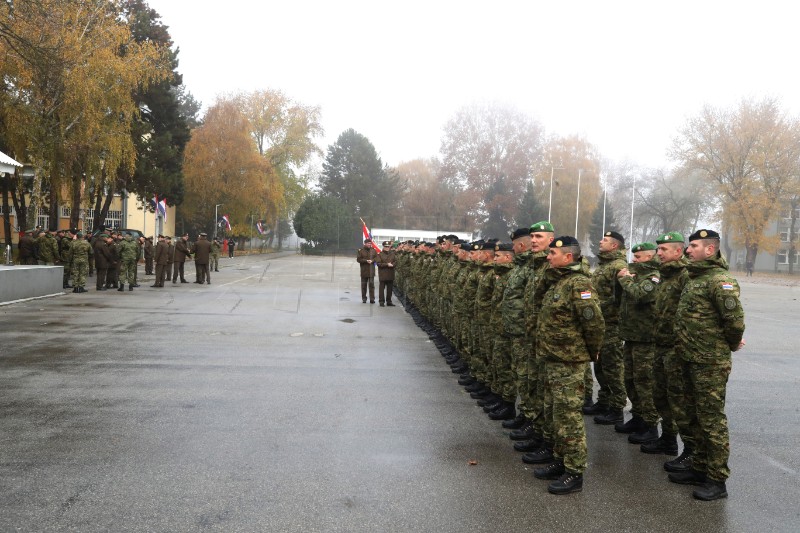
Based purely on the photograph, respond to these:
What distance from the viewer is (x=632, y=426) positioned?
6570mm

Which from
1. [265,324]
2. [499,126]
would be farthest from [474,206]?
[265,324]

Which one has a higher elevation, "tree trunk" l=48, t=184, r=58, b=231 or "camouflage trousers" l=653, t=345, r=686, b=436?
"tree trunk" l=48, t=184, r=58, b=231

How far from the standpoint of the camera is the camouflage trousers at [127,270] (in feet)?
71.2

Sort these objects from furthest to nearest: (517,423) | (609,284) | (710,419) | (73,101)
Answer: (73,101) < (609,284) < (517,423) < (710,419)

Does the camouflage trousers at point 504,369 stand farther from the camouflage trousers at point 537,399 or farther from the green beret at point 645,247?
the green beret at point 645,247

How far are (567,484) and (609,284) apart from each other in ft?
9.41

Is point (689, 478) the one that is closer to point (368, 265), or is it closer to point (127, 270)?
point (368, 265)

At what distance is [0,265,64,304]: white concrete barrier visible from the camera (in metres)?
16.7

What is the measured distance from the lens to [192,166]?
5269 centimetres

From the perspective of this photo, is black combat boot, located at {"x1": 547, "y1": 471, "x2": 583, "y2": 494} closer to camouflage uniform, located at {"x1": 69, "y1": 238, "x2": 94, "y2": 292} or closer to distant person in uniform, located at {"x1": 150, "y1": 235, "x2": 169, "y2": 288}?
camouflage uniform, located at {"x1": 69, "y1": 238, "x2": 94, "y2": 292}

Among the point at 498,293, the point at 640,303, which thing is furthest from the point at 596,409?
the point at 498,293

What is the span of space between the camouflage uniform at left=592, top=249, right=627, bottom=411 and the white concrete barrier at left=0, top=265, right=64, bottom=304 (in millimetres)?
15172

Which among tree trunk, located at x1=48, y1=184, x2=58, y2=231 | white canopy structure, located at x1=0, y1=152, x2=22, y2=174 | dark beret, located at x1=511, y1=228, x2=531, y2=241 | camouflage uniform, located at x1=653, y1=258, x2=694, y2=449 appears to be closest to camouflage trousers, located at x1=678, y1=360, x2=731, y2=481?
camouflage uniform, located at x1=653, y1=258, x2=694, y2=449

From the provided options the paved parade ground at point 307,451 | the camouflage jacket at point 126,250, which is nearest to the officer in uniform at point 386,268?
→ the paved parade ground at point 307,451
